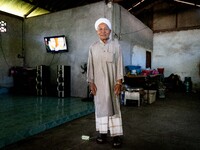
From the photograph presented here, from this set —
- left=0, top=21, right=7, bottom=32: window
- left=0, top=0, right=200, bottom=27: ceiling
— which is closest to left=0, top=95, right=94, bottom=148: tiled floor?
left=0, top=0, right=200, bottom=27: ceiling

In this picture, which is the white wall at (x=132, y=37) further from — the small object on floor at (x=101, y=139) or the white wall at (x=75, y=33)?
the small object on floor at (x=101, y=139)

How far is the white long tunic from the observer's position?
→ 2547 mm

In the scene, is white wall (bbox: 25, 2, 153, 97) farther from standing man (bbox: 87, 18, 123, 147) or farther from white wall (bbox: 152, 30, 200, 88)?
standing man (bbox: 87, 18, 123, 147)

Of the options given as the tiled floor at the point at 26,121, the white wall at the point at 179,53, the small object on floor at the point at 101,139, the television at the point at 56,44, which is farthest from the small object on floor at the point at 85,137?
the white wall at the point at 179,53

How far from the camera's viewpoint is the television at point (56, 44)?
22.8 feet

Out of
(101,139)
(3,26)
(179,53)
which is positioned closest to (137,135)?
(101,139)

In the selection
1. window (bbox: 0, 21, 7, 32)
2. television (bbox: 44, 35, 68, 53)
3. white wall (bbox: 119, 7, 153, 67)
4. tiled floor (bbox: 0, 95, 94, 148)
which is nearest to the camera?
tiled floor (bbox: 0, 95, 94, 148)

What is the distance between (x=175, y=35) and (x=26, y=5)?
803 centimetres

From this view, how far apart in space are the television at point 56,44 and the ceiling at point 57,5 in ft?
6.76

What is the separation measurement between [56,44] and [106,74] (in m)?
5.00

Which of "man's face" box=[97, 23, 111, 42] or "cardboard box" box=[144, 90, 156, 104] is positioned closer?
"man's face" box=[97, 23, 111, 42]

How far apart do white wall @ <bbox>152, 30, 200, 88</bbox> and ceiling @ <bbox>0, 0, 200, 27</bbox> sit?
1.57m

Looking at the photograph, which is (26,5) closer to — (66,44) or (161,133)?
(66,44)

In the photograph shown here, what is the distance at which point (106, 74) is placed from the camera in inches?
101
